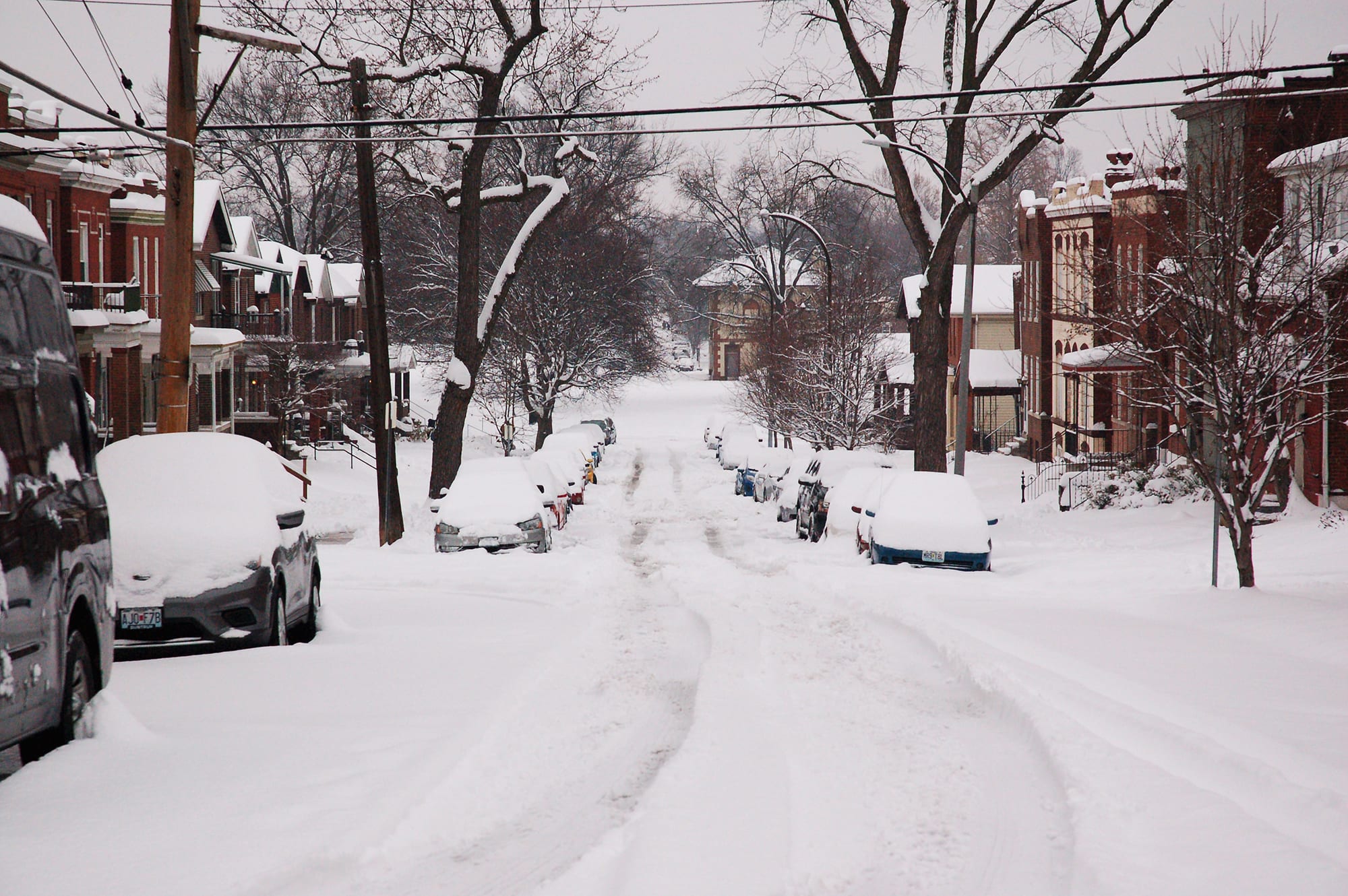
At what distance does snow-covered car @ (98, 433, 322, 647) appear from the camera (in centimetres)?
1052

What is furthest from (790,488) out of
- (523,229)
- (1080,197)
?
(1080,197)

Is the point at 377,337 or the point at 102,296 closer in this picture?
the point at 377,337

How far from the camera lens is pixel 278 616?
36.8 feet

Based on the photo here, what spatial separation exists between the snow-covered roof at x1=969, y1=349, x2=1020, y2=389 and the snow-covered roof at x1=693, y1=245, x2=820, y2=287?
41.6ft

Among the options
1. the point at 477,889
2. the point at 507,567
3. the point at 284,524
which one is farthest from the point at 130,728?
the point at 507,567

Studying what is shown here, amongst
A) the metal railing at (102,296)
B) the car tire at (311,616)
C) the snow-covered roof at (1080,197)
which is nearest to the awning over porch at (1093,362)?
the snow-covered roof at (1080,197)

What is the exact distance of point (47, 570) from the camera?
273 inches

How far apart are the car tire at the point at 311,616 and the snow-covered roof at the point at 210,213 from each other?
34.0 meters

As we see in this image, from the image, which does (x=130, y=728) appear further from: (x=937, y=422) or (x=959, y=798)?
(x=937, y=422)

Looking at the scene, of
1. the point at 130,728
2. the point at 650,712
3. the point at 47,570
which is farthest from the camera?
the point at 650,712

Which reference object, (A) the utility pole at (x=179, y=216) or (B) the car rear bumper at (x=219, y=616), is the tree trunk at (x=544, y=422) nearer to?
(A) the utility pole at (x=179, y=216)

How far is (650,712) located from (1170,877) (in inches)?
172

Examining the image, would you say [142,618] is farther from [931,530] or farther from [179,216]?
[931,530]

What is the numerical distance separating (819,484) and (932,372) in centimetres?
365
